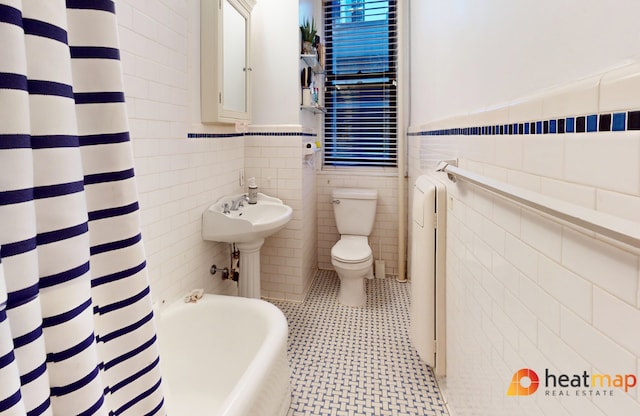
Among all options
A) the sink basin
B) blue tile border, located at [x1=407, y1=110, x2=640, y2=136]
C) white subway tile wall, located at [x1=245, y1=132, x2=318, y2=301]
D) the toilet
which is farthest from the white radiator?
white subway tile wall, located at [x1=245, y1=132, x2=318, y2=301]

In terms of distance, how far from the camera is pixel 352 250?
285 cm

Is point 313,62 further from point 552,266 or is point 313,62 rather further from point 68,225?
point 68,225

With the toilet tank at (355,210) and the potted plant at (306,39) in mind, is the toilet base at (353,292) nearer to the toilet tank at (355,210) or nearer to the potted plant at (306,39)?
the toilet tank at (355,210)

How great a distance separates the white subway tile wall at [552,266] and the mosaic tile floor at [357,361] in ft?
1.84

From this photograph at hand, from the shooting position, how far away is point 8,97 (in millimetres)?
327

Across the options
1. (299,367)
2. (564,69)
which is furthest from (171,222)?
(564,69)

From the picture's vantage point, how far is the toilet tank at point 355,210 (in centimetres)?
321

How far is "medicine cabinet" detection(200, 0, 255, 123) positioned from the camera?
81.7 inches

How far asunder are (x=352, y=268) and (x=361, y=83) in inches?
73.6

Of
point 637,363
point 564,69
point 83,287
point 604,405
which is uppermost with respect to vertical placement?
point 564,69

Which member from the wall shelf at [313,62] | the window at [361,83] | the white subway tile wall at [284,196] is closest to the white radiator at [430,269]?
the white subway tile wall at [284,196]

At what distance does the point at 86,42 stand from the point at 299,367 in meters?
2.00

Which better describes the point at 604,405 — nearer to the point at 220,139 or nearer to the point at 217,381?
the point at 217,381

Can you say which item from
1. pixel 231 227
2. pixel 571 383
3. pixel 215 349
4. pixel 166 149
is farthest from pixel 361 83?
pixel 571 383
